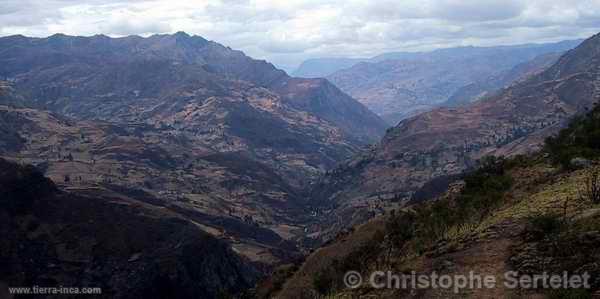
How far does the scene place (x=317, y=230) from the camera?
194 metres

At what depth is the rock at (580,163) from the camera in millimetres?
31109

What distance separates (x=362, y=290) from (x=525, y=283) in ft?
24.5

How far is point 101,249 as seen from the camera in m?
96.4

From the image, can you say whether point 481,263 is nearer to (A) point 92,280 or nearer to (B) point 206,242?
(A) point 92,280

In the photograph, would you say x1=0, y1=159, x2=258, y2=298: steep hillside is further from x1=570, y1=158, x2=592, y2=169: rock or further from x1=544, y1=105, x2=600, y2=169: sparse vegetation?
x1=570, y1=158, x2=592, y2=169: rock

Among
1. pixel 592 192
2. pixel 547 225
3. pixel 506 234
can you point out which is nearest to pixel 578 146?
pixel 592 192

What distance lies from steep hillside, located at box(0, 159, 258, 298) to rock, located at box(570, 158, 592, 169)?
2375 inches

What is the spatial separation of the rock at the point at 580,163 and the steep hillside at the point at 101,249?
60329 millimetres

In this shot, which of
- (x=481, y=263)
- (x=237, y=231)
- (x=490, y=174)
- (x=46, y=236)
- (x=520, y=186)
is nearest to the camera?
(x=481, y=263)

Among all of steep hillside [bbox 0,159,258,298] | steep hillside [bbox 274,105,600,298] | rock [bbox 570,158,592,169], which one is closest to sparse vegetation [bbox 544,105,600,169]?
steep hillside [bbox 274,105,600,298]

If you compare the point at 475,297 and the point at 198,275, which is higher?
the point at 475,297

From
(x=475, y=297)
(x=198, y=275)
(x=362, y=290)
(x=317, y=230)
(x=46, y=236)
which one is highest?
(x=475, y=297)

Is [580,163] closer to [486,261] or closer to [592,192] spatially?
[592,192]

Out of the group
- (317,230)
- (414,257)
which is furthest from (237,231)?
(414,257)
